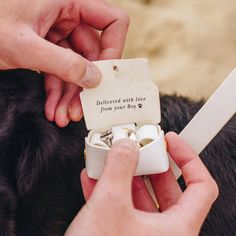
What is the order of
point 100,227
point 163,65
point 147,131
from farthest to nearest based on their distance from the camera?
point 163,65
point 147,131
point 100,227

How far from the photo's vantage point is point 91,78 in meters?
0.69

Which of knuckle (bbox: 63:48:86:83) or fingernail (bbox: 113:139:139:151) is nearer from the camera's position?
fingernail (bbox: 113:139:139:151)

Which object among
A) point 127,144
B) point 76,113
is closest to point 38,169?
Answer: point 76,113

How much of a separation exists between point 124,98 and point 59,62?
114 millimetres

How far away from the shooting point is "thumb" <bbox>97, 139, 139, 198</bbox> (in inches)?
22.0

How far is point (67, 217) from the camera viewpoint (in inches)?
32.2

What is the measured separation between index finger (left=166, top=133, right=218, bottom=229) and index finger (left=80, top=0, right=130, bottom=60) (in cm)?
25

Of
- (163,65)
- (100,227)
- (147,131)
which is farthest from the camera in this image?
(163,65)

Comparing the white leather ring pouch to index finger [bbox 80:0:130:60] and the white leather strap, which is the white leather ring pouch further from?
index finger [bbox 80:0:130:60]

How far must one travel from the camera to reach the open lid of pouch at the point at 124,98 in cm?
70

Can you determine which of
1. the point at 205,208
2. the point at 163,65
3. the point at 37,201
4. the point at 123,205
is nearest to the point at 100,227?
the point at 123,205

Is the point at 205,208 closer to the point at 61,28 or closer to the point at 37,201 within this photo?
the point at 37,201

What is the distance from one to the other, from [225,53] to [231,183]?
607 millimetres

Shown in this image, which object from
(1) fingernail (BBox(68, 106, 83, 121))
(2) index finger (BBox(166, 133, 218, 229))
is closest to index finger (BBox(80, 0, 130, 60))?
(1) fingernail (BBox(68, 106, 83, 121))
